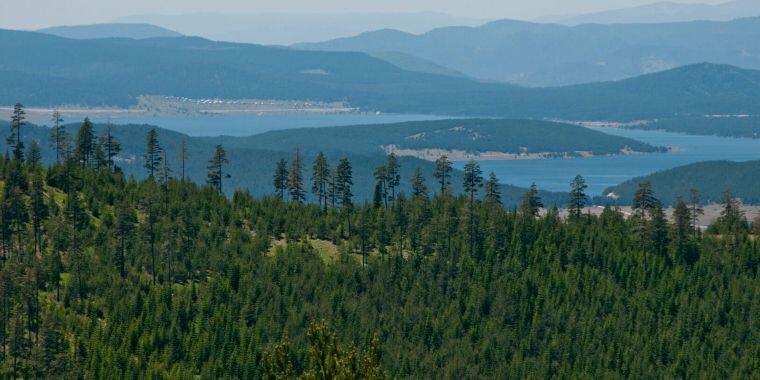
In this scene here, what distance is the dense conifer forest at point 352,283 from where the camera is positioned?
136 m

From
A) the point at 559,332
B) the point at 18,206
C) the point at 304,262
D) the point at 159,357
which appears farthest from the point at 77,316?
the point at 559,332

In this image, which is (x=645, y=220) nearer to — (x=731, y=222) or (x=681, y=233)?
(x=681, y=233)

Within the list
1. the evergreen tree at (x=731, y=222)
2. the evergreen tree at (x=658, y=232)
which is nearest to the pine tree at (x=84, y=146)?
the evergreen tree at (x=658, y=232)

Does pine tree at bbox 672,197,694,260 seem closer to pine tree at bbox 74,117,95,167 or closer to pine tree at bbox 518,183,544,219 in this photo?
pine tree at bbox 518,183,544,219

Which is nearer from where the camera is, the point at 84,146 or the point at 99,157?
the point at 99,157

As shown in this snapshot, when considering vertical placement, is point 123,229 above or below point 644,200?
below

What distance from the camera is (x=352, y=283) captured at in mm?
159000

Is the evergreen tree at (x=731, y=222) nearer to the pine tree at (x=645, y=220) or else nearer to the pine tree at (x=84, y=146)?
the pine tree at (x=645, y=220)

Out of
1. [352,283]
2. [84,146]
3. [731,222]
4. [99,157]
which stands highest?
[84,146]

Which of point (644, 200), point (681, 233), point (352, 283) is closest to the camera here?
point (352, 283)

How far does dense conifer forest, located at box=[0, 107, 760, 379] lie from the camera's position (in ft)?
445

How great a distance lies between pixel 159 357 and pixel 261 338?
1402 cm

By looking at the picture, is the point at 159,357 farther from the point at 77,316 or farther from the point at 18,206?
the point at 18,206

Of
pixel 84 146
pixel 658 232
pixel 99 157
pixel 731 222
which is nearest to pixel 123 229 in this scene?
pixel 99 157
